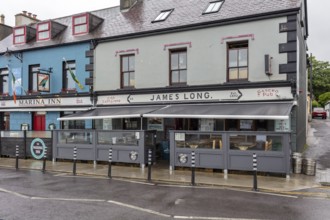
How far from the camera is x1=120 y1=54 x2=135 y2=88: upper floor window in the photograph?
1712 cm

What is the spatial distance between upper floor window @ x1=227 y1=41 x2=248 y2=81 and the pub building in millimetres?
46

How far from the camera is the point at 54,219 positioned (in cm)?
686

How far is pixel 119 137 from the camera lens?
579 inches

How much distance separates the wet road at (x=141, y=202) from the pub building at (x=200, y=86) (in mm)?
3020

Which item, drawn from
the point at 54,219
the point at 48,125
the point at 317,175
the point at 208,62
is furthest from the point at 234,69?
the point at 48,125

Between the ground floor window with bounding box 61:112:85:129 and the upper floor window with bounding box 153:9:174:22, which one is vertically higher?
the upper floor window with bounding box 153:9:174:22

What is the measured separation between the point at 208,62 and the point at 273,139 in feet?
16.4

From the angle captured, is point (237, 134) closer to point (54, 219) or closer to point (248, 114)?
point (248, 114)

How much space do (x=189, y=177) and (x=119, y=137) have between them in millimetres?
4370

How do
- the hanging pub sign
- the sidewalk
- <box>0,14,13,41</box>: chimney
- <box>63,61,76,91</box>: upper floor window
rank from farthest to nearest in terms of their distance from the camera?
<box>0,14,13,41</box>: chimney → <box>63,61,76,91</box>: upper floor window → the hanging pub sign → the sidewalk

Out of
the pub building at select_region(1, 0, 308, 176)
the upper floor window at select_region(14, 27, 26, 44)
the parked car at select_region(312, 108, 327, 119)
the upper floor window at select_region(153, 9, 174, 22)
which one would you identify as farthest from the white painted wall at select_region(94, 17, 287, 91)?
the parked car at select_region(312, 108, 327, 119)

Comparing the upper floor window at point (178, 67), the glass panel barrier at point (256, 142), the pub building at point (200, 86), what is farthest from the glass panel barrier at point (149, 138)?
the glass panel barrier at point (256, 142)

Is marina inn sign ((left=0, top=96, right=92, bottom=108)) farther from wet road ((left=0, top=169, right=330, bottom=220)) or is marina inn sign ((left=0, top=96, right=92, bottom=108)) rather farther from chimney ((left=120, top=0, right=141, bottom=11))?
wet road ((left=0, top=169, right=330, bottom=220))

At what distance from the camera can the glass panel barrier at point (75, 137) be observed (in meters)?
15.5
